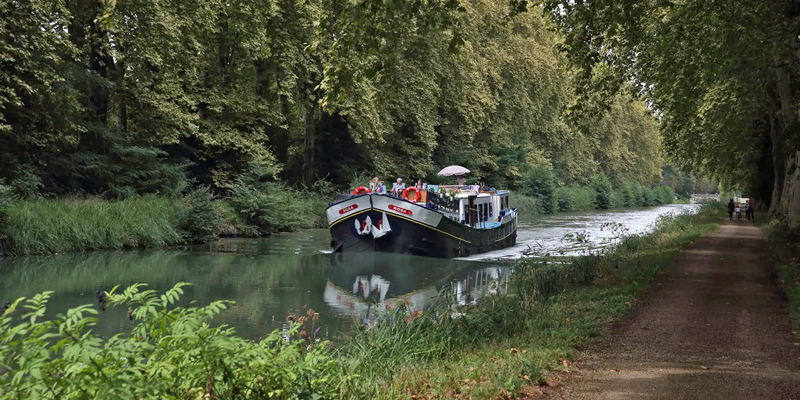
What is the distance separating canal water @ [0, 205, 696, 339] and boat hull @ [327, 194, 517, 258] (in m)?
0.66

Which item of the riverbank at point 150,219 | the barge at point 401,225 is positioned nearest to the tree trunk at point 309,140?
the riverbank at point 150,219

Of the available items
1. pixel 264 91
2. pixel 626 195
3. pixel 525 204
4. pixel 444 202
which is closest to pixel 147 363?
pixel 444 202

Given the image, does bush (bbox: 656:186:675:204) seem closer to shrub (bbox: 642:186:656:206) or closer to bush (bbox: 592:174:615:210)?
shrub (bbox: 642:186:656:206)

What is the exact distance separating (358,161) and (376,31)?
3077cm

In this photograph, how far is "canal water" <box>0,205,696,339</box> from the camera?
14.0 meters

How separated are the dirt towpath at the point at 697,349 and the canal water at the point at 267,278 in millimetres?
3662

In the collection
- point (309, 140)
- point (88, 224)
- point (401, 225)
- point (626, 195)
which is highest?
point (309, 140)

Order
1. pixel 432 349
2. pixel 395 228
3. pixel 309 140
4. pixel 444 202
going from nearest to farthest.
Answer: pixel 432 349 → pixel 395 228 → pixel 444 202 → pixel 309 140

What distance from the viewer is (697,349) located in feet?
27.8

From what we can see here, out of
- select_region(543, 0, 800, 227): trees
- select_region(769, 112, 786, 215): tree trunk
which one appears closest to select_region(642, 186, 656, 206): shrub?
select_region(769, 112, 786, 215): tree trunk

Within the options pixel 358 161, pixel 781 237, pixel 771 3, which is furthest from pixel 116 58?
pixel 781 237

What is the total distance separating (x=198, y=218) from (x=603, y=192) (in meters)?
49.8

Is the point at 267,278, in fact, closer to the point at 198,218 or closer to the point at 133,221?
the point at 133,221

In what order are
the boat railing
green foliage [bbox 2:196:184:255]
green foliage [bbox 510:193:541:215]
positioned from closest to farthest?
green foliage [bbox 2:196:184:255] < the boat railing < green foliage [bbox 510:193:541:215]
